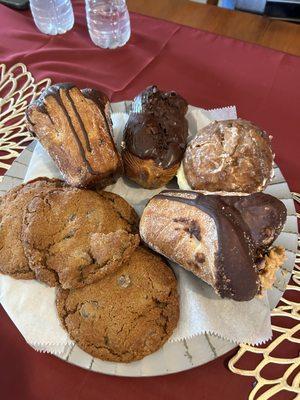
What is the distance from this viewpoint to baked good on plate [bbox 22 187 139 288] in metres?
0.82

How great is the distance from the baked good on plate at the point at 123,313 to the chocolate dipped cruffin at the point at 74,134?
249 millimetres

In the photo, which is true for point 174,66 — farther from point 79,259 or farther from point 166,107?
point 79,259

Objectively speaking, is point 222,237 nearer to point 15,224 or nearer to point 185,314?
point 185,314

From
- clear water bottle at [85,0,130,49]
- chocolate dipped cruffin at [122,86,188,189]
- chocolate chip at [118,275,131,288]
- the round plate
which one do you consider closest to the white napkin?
the round plate

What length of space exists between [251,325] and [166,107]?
1.80 ft

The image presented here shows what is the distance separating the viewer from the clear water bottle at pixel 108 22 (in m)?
1.47

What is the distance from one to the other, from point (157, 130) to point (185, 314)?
0.43 meters

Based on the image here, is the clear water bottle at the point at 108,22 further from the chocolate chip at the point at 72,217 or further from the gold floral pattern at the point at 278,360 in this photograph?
the gold floral pattern at the point at 278,360

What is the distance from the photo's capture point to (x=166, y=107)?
39.4 inches

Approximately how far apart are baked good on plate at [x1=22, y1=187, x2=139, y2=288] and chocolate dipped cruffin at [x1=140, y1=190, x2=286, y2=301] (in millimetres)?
76

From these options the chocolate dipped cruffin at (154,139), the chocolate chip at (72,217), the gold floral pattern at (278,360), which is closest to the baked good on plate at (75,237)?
the chocolate chip at (72,217)

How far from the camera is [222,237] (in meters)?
0.76

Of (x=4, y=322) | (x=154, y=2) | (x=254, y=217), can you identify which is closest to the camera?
(x=254, y=217)

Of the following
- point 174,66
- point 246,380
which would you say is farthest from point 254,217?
point 174,66
